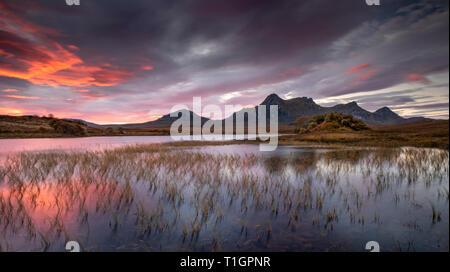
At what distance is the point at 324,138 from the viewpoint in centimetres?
4384

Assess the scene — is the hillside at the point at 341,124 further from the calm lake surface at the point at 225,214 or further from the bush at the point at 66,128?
the bush at the point at 66,128

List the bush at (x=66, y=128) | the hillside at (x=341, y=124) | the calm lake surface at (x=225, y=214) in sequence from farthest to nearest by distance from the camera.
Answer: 1. the bush at (x=66, y=128)
2. the hillside at (x=341, y=124)
3. the calm lake surface at (x=225, y=214)

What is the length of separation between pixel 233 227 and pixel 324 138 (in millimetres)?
43294

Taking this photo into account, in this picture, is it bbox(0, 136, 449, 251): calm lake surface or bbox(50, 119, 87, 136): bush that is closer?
bbox(0, 136, 449, 251): calm lake surface

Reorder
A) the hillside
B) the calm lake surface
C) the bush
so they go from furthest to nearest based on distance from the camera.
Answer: the bush < the hillside < the calm lake surface

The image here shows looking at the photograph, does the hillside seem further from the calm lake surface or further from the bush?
the bush

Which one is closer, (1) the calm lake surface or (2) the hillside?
(1) the calm lake surface

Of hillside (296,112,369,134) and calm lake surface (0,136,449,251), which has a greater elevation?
hillside (296,112,369,134)

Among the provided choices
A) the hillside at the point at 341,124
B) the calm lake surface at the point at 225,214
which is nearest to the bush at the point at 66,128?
the calm lake surface at the point at 225,214

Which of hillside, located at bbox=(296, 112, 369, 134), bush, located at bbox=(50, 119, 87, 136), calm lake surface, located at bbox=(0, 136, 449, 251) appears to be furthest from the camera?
bush, located at bbox=(50, 119, 87, 136)

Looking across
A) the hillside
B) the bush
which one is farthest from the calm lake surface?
the bush
